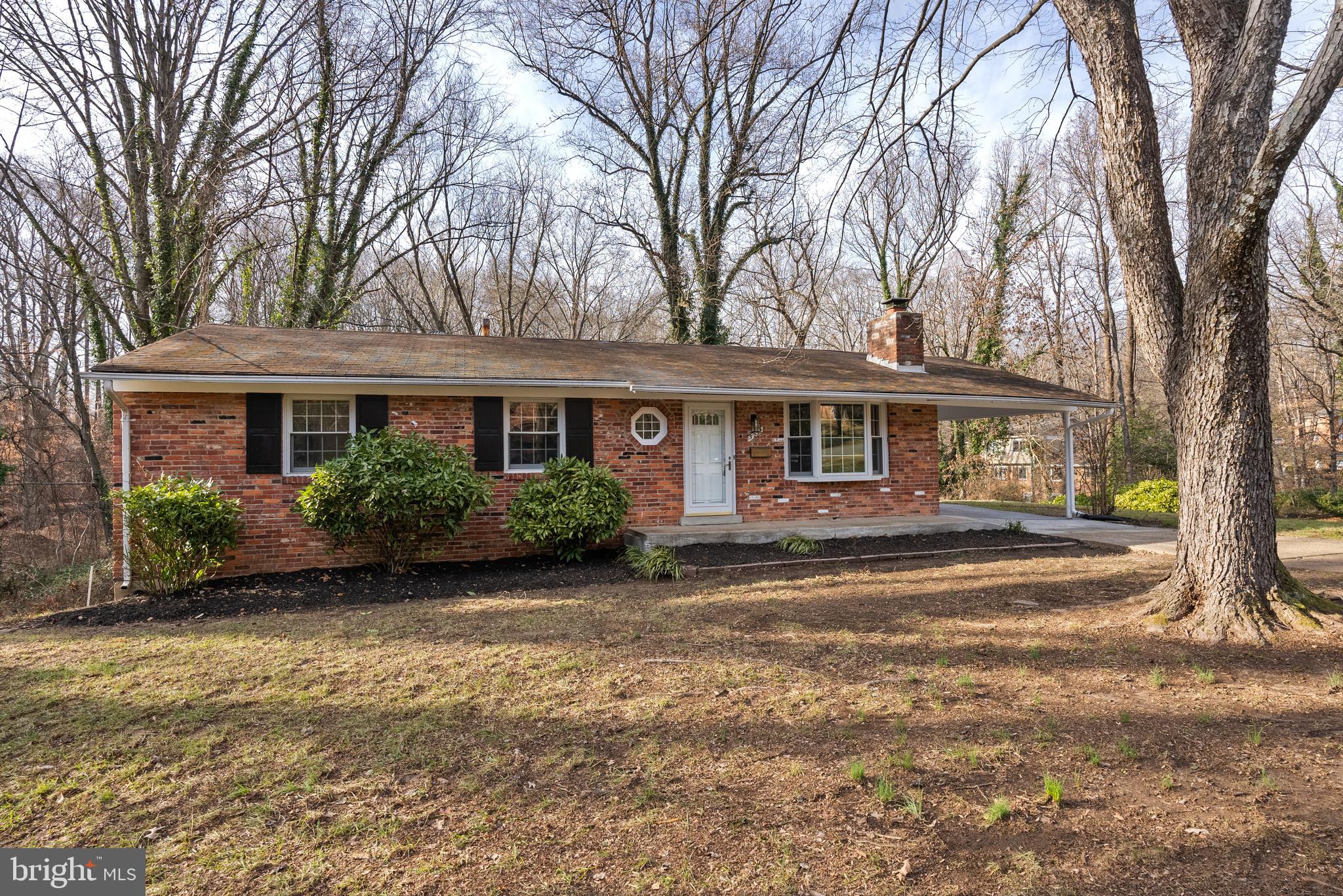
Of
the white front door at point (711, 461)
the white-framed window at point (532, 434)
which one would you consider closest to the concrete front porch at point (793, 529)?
the white front door at point (711, 461)

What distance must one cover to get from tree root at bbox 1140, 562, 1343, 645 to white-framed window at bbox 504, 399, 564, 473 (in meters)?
7.38

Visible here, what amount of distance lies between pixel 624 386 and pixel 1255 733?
751cm

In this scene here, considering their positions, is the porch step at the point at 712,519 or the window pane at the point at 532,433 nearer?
the window pane at the point at 532,433

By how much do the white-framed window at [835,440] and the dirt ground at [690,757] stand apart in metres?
5.30

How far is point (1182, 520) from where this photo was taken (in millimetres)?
5332

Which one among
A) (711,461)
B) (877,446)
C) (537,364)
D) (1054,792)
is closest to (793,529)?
(711,461)

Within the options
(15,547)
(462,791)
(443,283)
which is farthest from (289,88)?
(462,791)

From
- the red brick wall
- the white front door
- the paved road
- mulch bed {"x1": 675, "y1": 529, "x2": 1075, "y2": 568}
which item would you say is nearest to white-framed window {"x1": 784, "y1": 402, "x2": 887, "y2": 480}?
the red brick wall

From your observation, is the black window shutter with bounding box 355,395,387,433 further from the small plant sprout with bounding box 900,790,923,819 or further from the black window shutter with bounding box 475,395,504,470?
the small plant sprout with bounding box 900,790,923,819

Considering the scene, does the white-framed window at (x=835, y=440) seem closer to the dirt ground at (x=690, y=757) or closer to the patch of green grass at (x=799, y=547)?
the patch of green grass at (x=799, y=547)

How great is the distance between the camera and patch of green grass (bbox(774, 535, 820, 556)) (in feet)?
30.5

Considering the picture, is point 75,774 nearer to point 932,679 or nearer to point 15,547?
point 932,679

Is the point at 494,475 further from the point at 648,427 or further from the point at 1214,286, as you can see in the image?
the point at 1214,286

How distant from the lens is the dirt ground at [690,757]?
94.1 inches
